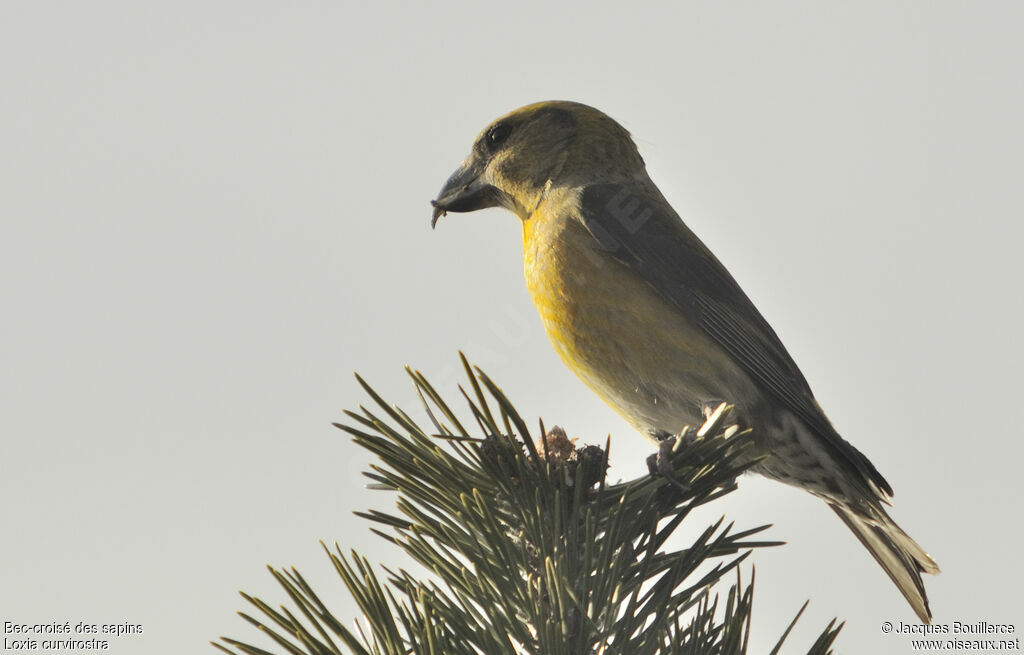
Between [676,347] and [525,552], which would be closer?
[525,552]

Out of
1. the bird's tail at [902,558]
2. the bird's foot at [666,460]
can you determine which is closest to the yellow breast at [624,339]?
the bird's tail at [902,558]

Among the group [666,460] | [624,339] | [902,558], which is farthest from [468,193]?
[666,460]

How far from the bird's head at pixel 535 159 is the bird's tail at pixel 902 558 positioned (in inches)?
83.3

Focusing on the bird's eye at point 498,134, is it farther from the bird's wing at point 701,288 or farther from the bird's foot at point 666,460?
the bird's foot at point 666,460

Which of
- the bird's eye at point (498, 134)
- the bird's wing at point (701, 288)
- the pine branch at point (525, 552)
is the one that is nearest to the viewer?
the pine branch at point (525, 552)

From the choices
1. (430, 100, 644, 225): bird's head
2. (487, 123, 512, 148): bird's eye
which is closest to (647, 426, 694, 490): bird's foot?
(430, 100, 644, 225): bird's head

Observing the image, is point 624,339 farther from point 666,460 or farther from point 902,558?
point 666,460

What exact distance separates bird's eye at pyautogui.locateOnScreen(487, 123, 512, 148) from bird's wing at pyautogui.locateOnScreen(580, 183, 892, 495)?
638 millimetres

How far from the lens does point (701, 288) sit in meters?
4.55

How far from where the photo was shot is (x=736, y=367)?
4195mm

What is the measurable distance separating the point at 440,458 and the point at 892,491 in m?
2.20

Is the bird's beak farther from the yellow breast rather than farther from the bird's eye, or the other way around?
the yellow breast

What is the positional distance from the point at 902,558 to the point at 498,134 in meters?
2.75

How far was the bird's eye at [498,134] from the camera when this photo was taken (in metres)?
5.20
